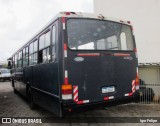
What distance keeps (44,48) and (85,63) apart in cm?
172

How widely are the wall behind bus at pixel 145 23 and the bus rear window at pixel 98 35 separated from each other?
14.3 feet

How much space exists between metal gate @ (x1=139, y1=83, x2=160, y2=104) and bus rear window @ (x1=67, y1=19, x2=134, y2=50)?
3704mm

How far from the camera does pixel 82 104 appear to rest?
17.2 feet

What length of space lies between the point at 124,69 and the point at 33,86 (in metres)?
3.59

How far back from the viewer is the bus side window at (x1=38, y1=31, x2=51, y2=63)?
613cm

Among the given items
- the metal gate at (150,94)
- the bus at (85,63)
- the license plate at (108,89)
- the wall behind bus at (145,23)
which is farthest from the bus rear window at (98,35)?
the wall behind bus at (145,23)

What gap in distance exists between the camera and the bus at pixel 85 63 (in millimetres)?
5160

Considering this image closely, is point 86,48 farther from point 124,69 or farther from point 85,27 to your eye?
point 124,69

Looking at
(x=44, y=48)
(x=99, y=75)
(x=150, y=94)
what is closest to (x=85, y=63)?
(x=99, y=75)

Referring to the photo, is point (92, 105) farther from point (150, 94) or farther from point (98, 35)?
point (150, 94)

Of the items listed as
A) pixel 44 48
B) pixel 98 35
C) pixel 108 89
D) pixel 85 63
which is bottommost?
pixel 108 89

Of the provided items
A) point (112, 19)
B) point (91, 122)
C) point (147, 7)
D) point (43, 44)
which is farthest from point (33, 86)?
point (147, 7)

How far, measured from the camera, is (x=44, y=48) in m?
6.51

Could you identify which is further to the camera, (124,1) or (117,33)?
(124,1)
